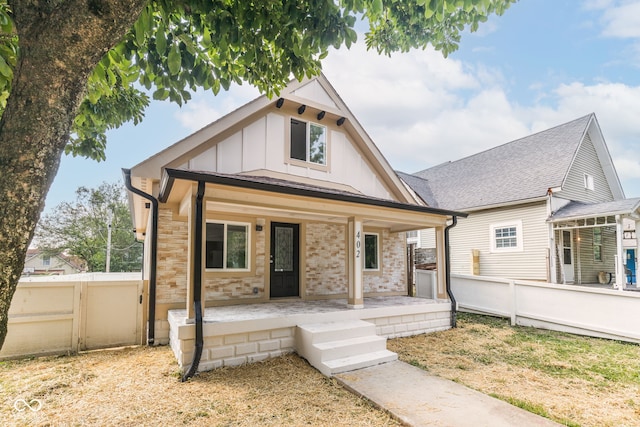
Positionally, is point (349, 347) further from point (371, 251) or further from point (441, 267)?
point (371, 251)

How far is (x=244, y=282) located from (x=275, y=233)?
1.42m

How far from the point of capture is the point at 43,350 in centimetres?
570

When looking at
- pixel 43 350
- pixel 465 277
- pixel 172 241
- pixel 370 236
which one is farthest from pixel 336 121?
pixel 43 350

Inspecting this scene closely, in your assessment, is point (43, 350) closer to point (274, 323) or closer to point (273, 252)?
point (274, 323)

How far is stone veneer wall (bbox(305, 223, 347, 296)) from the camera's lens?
8492mm

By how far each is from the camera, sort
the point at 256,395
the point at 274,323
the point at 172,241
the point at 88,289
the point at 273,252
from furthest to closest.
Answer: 1. the point at 273,252
2. the point at 172,241
3. the point at 88,289
4. the point at 274,323
5. the point at 256,395

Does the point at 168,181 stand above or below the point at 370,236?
above

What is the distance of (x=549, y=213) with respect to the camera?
12.4 meters

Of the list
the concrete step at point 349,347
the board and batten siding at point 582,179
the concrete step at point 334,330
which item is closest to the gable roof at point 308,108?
the concrete step at point 334,330

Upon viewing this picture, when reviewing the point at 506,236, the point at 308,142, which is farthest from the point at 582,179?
the point at 308,142

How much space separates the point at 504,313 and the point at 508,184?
25.3 ft

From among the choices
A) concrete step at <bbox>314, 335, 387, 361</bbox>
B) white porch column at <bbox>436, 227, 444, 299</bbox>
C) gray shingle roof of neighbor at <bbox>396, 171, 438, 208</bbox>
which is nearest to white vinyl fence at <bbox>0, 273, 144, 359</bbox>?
concrete step at <bbox>314, 335, 387, 361</bbox>

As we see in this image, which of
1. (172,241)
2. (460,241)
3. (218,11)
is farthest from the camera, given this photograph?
(460,241)

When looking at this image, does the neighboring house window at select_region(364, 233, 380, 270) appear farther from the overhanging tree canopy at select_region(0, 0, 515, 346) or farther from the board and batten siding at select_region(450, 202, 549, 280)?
the board and batten siding at select_region(450, 202, 549, 280)
